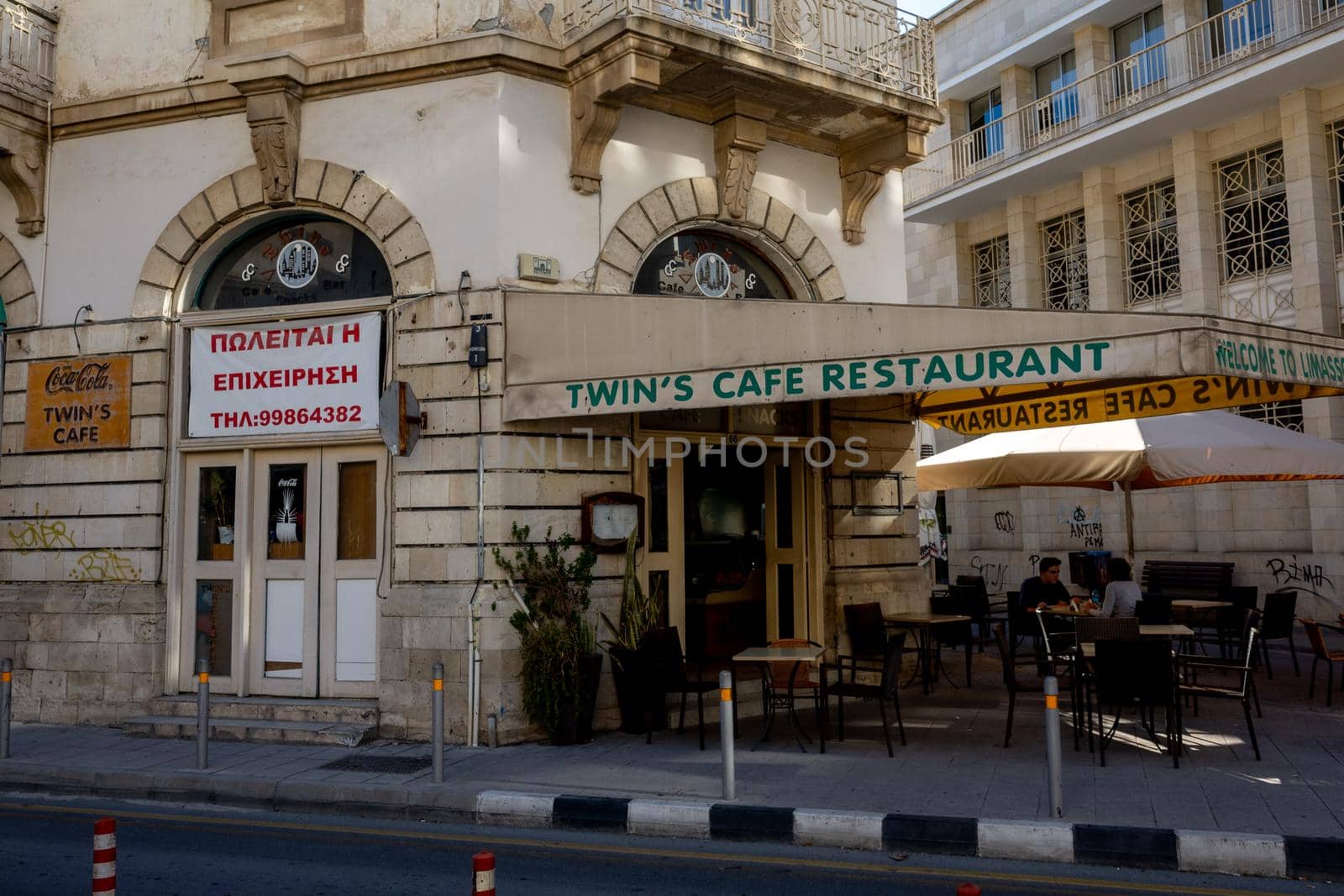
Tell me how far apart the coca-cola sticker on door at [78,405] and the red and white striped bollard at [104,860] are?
7793mm

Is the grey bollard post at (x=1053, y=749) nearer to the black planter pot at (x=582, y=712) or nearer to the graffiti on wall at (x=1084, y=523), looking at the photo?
the black planter pot at (x=582, y=712)

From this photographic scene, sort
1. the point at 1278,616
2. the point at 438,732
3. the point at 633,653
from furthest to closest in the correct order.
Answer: the point at 1278,616 < the point at 633,653 < the point at 438,732

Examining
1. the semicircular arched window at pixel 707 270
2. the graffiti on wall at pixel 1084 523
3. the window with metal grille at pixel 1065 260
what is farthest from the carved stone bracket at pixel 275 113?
the graffiti on wall at pixel 1084 523

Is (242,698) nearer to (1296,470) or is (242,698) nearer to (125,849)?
(125,849)

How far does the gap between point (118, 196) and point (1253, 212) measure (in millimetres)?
16569

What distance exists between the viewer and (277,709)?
379 inches

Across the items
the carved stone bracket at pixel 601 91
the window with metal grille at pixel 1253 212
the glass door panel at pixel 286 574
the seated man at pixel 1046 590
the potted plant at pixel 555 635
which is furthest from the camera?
the window with metal grille at pixel 1253 212

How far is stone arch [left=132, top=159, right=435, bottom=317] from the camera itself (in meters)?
9.77

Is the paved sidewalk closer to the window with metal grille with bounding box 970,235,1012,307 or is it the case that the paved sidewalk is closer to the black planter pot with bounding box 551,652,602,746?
the black planter pot with bounding box 551,652,602,746

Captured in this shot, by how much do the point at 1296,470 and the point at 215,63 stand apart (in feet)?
37.8

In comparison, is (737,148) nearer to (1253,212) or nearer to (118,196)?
(118,196)

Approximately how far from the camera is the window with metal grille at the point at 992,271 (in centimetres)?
2270

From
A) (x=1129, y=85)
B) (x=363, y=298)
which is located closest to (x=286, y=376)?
(x=363, y=298)

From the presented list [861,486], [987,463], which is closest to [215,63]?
[861,486]
